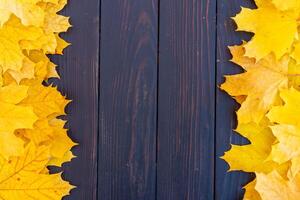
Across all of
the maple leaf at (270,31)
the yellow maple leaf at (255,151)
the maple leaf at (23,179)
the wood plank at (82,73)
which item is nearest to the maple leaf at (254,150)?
the yellow maple leaf at (255,151)

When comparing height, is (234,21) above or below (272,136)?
above

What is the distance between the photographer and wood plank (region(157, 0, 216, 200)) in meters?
1.21

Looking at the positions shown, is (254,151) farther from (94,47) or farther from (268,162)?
(94,47)

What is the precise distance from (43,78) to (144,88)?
0.26 m

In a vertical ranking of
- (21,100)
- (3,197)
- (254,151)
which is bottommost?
(3,197)

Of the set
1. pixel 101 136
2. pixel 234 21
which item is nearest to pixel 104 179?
pixel 101 136

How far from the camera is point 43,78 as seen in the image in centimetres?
Result: 120

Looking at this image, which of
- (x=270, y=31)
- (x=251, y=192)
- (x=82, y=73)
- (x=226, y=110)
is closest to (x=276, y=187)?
(x=251, y=192)

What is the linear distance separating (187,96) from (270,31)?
0.26 m

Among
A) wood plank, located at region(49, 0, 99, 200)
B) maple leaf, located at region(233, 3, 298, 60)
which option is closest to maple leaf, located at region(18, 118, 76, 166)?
wood plank, located at region(49, 0, 99, 200)

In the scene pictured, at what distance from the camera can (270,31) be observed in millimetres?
1122

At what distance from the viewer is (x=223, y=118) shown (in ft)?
3.99

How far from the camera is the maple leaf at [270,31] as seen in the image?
1.12 m

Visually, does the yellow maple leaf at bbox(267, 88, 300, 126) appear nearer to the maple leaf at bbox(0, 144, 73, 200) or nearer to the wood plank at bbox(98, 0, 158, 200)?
the wood plank at bbox(98, 0, 158, 200)
